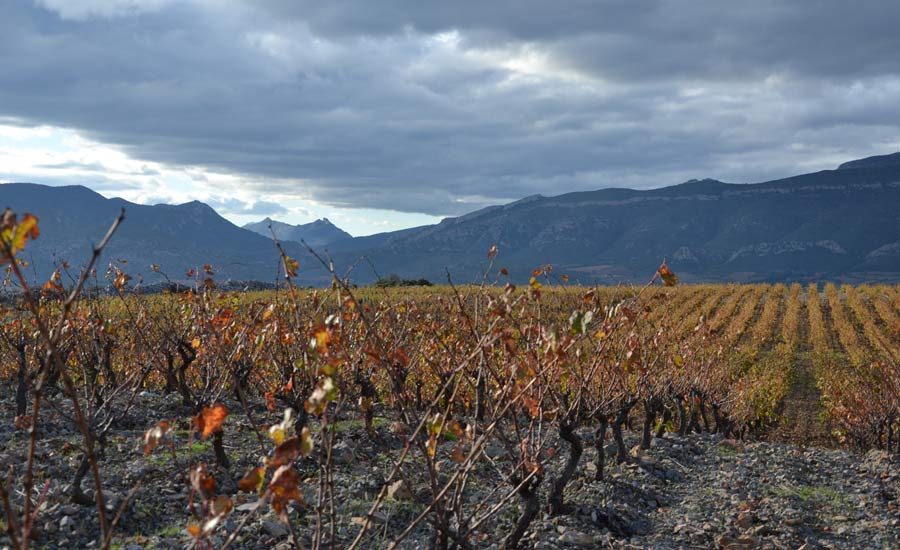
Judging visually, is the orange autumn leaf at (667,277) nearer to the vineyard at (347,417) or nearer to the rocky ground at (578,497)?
the vineyard at (347,417)

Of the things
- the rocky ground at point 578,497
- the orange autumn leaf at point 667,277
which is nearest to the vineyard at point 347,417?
the rocky ground at point 578,497

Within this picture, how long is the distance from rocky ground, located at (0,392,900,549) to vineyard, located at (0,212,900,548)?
0.14 feet

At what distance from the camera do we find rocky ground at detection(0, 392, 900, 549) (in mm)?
5707

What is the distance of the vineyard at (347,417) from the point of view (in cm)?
297

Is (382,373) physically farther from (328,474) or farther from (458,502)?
(328,474)

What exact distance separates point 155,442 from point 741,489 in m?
7.68

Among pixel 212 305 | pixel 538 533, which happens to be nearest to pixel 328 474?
pixel 538 533

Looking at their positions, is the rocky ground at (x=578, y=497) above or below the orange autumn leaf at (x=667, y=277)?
below

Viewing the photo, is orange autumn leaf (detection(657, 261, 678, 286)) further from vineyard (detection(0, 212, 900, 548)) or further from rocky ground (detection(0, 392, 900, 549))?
rocky ground (detection(0, 392, 900, 549))

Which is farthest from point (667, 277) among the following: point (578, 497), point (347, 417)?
point (347, 417)

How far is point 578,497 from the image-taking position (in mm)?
7234

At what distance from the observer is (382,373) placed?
31.4ft

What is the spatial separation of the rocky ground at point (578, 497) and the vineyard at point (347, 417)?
0.04 metres

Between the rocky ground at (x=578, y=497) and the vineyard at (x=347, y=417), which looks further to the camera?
the rocky ground at (x=578, y=497)
